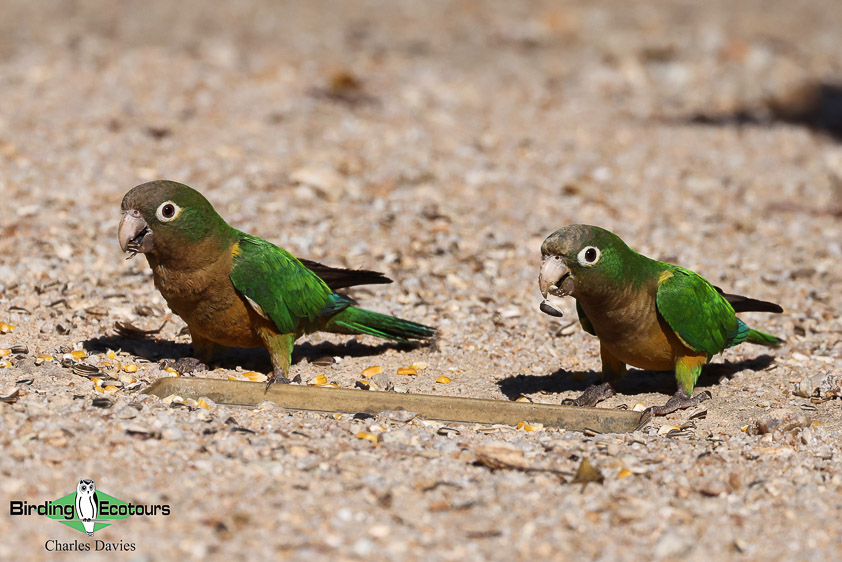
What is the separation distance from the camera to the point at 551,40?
15.5 m

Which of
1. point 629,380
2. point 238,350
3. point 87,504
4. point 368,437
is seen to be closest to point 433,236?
point 238,350

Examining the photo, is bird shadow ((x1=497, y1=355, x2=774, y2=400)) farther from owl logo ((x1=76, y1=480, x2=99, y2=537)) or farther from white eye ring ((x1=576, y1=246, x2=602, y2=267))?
owl logo ((x1=76, y1=480, x2=99, y2=537))

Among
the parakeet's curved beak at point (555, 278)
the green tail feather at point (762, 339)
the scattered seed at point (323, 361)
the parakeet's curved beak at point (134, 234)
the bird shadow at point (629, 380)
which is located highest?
the parakeet's curved beak at point (134, 234)

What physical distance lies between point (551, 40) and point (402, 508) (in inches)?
501

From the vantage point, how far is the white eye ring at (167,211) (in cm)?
536

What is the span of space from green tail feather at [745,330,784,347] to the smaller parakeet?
256 mm

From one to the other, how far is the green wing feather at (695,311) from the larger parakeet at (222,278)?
1921 mm

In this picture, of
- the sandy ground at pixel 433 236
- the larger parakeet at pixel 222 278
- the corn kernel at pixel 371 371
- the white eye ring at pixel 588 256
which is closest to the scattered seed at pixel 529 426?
the sandy ground at pixel 433 236

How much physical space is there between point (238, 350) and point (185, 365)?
2.33 feet

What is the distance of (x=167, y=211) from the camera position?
5.39m

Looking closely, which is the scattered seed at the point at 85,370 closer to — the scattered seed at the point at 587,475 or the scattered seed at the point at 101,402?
the scattered seed at the point at 101,402

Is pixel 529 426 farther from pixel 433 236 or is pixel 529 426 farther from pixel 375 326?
pixel 433 236

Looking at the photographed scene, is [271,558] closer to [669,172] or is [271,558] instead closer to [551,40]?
[669,172]

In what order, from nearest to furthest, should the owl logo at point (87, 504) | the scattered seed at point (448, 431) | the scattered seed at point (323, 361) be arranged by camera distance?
the owl logo at point (87, 504) → the scattered seed at point (448, 431) → the scattered seed at point (323, 361)
